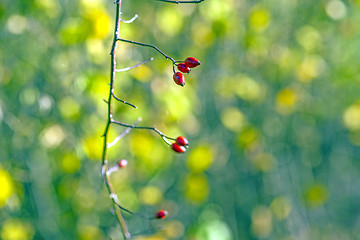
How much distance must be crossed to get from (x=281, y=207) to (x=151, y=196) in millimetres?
611

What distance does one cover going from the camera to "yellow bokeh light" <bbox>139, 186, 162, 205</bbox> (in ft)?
5.79

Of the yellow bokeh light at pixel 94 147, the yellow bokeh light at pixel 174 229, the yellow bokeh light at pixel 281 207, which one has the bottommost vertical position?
the yellow bokeh light at pixel 281 207

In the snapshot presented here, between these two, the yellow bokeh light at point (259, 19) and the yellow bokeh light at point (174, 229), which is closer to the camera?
the yellow bokeh light at point (259, 19)

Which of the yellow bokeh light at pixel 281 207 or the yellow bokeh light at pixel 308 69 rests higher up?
the yellow bokeh light at pixel 308 69

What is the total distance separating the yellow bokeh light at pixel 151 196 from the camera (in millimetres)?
1766

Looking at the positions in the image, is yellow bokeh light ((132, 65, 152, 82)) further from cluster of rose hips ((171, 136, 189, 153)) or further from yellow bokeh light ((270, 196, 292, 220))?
yellow bokeh light ((270, 196, 292, 220))

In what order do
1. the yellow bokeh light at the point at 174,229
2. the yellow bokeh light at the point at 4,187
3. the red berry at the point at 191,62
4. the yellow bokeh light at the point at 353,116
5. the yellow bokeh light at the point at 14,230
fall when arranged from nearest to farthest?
the red berry at the point at 191,62, the yellow bokeh light at the point at 4,187, the yellow bokeh light at the point at 14,230, the yellow bokeh light at the point at 174,229, the yellow bokeh light at the point at 353,116

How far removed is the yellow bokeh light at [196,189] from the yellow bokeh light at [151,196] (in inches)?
8.0

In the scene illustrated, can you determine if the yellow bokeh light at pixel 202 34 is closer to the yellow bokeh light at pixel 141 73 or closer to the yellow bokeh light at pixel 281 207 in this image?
the yellow bokeh light at pixel 141 73

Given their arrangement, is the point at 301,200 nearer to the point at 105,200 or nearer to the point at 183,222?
the point at 183,222

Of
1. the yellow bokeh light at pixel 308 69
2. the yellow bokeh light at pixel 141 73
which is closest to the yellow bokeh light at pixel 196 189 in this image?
the yellow bokeh light at pixel 141 73

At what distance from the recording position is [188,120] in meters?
1.79

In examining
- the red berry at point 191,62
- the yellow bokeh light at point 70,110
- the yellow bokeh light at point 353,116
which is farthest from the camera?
the yellow bokeh light at point 353,116

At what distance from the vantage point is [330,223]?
2.17m
